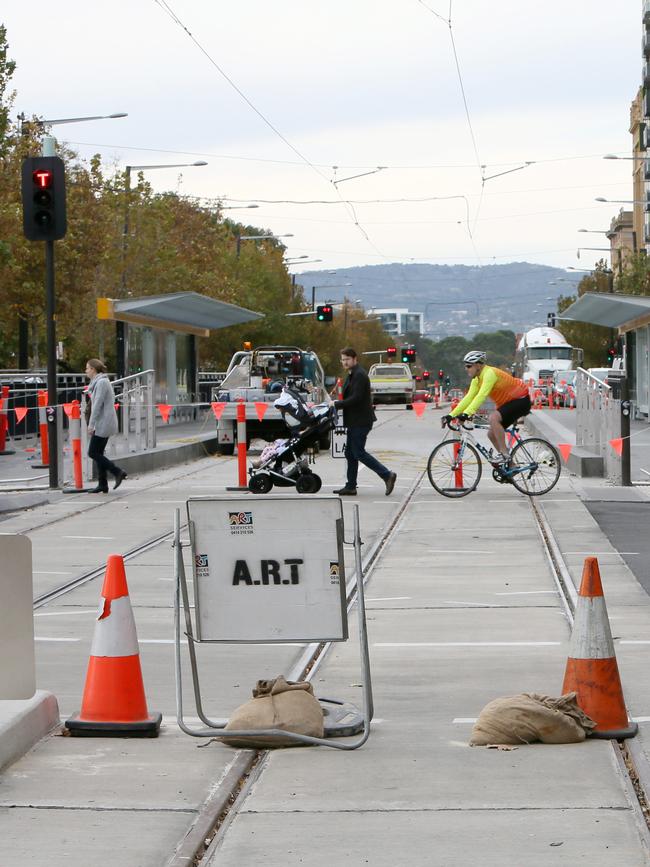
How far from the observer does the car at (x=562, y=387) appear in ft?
204

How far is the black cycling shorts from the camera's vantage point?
18.3 metres

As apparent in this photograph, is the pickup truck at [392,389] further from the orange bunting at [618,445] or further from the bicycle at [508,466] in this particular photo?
the bicycle at [508,466]

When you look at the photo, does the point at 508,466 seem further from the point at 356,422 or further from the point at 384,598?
the point at 384,598

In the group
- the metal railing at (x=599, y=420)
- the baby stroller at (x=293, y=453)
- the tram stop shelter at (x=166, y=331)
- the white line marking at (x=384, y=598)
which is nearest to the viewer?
the white line marking at (x=384, y=598)

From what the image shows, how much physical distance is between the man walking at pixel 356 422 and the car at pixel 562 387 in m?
38.8

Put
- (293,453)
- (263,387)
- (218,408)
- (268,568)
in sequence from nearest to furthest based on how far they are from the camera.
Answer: (268,568)
(293,453)
(218,408)
(263,387)

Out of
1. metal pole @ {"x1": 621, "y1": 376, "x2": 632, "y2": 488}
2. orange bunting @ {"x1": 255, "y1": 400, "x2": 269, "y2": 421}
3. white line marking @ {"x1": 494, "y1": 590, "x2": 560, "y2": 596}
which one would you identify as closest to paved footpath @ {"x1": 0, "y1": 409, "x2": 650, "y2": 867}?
white line marking @ {"x1": 494, "y1": 590, "x2": 560, "y2": 596}

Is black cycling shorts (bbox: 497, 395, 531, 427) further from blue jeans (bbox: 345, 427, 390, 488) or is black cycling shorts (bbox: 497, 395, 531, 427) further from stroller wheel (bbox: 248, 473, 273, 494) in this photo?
stroller wheel (bbox: 248, 473, 273, 494)

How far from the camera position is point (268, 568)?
656cm

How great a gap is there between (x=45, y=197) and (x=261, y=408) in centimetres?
918

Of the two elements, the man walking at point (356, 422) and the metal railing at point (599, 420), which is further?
the metal railing at point (599, 420)

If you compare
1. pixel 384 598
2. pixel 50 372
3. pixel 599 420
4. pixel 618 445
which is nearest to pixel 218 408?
pixel 50 372

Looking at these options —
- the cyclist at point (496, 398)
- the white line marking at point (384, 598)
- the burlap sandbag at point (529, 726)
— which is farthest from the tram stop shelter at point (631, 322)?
the burlap sandbag at point (529, 726)

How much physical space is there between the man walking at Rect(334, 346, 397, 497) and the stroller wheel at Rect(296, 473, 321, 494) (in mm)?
322
